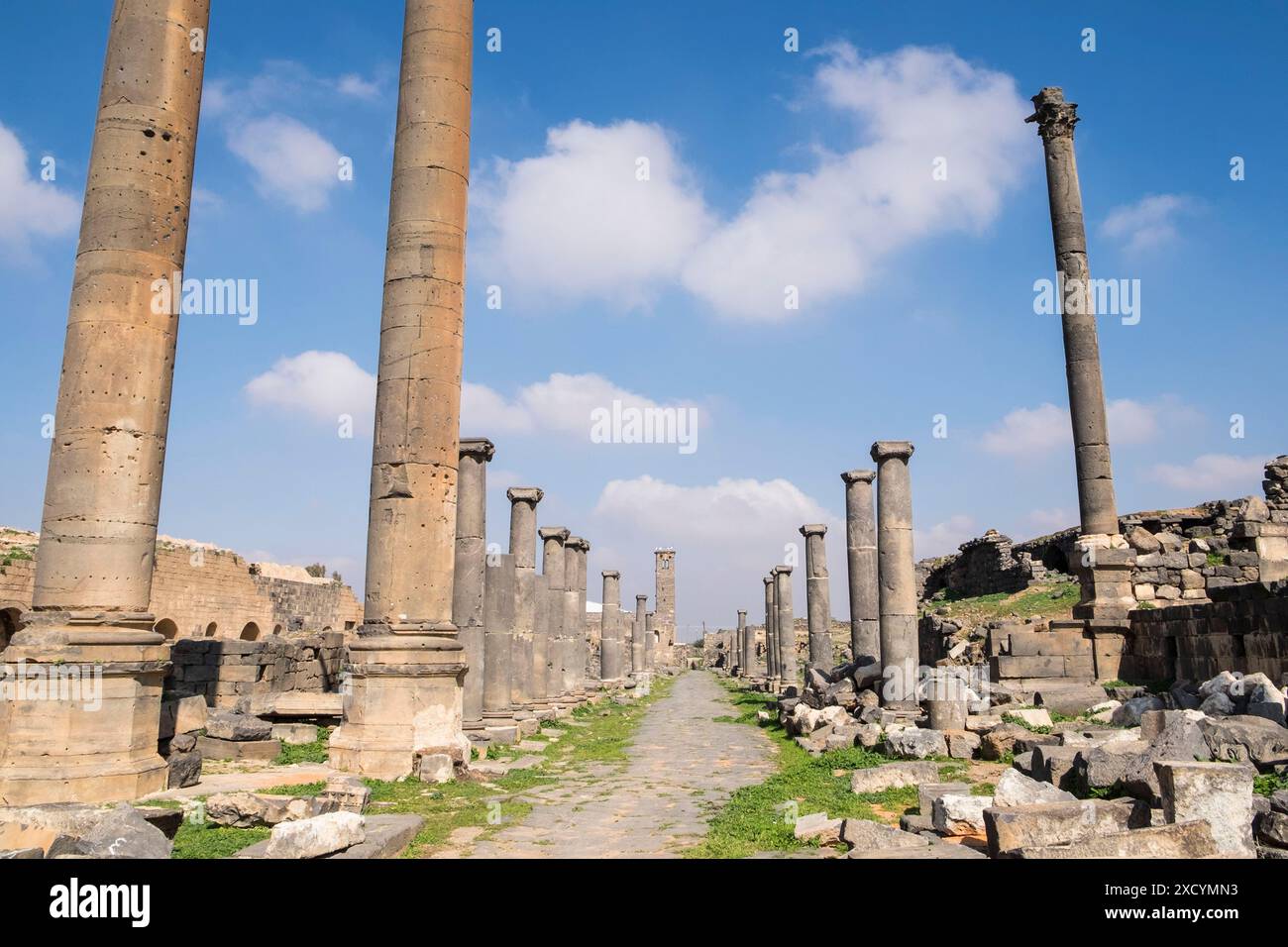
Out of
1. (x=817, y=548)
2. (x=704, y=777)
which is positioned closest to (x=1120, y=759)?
(x=704, y=777)

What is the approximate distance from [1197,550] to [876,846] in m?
15.9

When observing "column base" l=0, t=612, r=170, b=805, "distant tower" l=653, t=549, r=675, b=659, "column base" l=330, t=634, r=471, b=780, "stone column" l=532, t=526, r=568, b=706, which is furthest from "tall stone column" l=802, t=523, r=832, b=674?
"distant tower" l=653, t=549, r=675, b=659

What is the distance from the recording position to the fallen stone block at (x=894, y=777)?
9.49 meters

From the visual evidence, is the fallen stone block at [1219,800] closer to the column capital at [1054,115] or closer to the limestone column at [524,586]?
the limestone column at [524,586]

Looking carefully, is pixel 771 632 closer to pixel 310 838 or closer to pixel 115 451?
pixel 115 451

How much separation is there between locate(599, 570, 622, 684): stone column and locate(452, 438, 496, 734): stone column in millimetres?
19523

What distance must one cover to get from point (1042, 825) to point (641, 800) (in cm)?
485

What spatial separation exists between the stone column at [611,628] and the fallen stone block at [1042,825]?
98.5ft

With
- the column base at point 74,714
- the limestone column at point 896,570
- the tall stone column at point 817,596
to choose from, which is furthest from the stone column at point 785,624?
the column base at point 74,714

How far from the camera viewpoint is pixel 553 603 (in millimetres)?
25250

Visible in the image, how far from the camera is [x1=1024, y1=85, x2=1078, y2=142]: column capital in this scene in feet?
68.8

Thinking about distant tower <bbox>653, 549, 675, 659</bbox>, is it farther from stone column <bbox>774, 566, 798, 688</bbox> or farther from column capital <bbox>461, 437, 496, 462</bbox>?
column capital <bbox>461, 437, 496, 462</bbox>
